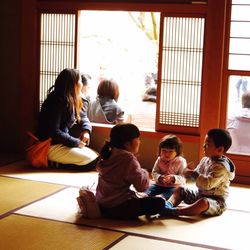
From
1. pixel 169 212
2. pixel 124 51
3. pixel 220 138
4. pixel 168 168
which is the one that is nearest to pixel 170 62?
pixel 168 168

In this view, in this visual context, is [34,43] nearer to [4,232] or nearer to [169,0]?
[169,0]

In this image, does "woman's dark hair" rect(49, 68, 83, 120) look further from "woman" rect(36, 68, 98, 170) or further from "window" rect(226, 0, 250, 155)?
"window" rect(226, 0, 250, 155)

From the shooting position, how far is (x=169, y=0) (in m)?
5.40

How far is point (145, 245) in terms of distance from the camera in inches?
132

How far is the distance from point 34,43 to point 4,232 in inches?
118

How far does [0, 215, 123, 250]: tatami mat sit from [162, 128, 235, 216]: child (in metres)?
0.74

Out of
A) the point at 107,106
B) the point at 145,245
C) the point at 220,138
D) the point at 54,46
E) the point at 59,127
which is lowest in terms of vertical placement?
the point at 145,245

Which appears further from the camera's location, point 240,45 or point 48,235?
point 240,45

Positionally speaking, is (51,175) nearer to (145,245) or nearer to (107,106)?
(107,106)

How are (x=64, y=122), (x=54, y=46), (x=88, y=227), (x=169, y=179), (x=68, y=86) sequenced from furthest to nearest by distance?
(x=54, y=46), (x=64, y=122), (x=68, y=86), (x=169, y=179), (x=88, y=227)

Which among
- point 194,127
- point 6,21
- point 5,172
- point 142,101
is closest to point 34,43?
point 6,21

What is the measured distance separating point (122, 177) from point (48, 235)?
71 centimetres

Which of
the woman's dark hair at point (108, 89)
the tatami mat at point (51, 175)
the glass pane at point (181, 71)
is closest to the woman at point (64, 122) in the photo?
the tatami mat at point (51, 175)

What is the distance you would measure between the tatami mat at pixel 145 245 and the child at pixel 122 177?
426 mm
